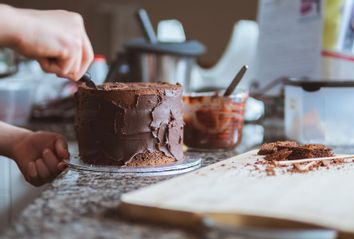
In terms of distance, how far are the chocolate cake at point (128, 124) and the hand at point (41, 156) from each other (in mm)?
54

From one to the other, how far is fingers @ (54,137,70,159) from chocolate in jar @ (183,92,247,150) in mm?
323

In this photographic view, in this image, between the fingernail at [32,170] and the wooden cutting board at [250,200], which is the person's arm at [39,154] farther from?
the wooden cutting board at [250,200]

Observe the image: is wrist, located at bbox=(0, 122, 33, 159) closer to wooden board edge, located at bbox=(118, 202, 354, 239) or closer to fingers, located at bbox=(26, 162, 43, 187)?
fingers, located at bbox=(26, 162, 43, 187)

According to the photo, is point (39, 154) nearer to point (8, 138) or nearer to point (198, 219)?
point (8, 138)

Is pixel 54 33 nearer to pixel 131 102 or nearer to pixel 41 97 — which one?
pixel 131 102

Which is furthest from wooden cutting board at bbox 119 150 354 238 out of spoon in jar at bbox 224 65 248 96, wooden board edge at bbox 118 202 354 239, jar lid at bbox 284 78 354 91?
jar lid at bbox 284 78 354 91

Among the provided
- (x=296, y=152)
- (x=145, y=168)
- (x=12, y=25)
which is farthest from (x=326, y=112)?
(x=12, y=25)

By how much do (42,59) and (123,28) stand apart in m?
3.15

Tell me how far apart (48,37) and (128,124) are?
20 cm

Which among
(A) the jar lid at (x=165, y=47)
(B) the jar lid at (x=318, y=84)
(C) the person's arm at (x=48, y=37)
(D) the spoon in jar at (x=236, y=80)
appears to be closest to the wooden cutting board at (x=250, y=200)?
(C) the person's arm at (x=48, y=37)

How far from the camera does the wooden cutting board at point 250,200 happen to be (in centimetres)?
59

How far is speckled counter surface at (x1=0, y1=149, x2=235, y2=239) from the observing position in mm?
572

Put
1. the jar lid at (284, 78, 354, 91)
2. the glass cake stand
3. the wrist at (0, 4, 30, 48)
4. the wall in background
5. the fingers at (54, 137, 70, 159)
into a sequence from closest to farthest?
the wrist at (0, 4, 30, 48)
the glass cake stand
the fingers at (54, 137, 70, 159)
the jar lid at (284, 78, 354, 91)
the wall in background

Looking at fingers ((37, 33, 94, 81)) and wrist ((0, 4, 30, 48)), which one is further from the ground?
wrist ((0, 4, 30, 48))
